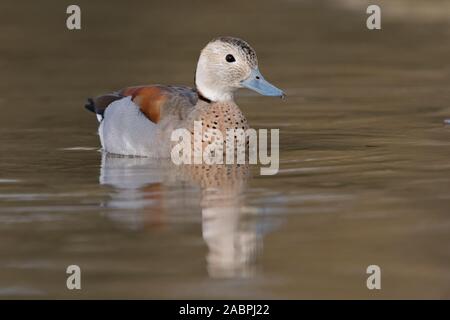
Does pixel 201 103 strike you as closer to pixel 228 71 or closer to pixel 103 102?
pixel 228 71

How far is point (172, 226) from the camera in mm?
9219

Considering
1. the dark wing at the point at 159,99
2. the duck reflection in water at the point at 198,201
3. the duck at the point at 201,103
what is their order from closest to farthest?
the duck reflection in water at the point at 198,201
the duck at the point at 201,103
the dark wing at the point at 159,99

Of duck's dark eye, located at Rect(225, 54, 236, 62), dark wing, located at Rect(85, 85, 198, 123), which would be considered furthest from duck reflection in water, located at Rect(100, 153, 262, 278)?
duck's dark eye, located at Rect(225, 54, 236, 62)

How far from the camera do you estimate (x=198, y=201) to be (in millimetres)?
10172

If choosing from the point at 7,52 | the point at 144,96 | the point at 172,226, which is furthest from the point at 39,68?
the point at 172,226

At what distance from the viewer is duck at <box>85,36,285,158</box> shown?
1230 cm

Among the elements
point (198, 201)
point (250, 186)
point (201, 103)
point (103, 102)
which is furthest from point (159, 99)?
point (198, 201)

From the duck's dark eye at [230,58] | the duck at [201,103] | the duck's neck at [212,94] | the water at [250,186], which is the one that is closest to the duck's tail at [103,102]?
the water at [250,186]

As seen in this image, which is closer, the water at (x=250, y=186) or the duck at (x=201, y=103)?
the water at (x=250, y=186)

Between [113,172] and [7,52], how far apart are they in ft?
30.9

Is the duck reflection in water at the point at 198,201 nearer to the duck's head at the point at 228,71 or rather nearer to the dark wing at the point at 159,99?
the dark wing at the point at 159,99

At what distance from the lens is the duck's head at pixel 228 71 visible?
40.4 ft

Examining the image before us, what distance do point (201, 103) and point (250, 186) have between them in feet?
6.21

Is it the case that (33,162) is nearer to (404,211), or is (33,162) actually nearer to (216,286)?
(404,211)
